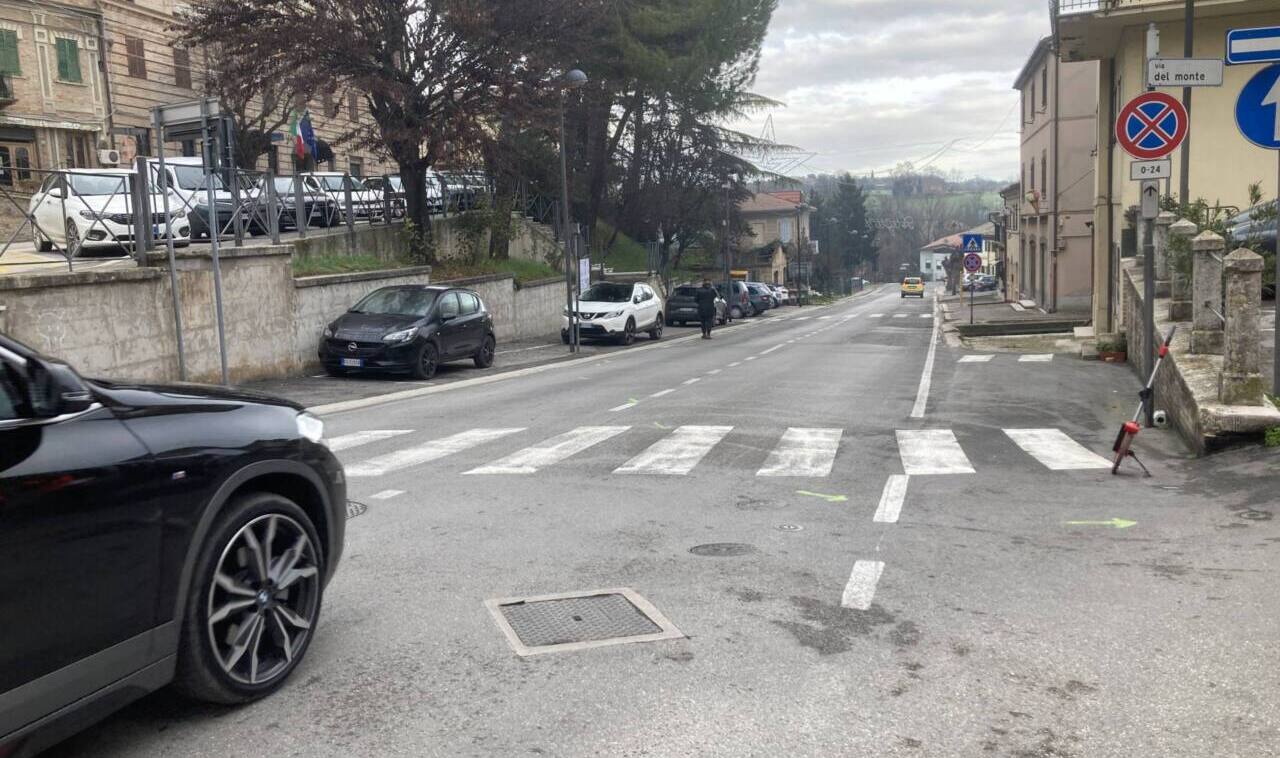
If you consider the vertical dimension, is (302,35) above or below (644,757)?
above

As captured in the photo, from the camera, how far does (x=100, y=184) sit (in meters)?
16.7

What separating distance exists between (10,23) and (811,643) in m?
39.1

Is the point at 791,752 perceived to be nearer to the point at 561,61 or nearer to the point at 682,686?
the point at 682,686

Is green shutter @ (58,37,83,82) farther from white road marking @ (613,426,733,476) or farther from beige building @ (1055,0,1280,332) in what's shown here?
white road marking @ (613,426,733,476)

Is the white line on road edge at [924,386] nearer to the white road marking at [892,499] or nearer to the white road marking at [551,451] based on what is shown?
the white road marking at [551,451]

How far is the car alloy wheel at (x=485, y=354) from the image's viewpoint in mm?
21345

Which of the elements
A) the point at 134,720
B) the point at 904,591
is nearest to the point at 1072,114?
the point at 904,591

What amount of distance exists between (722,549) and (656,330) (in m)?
26.9

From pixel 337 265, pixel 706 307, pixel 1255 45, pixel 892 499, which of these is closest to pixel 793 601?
pixel 892 499

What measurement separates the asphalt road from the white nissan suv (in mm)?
17838

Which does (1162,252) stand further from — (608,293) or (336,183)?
(336,183)

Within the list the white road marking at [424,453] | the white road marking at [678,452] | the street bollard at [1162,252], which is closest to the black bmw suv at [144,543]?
the white road marking at [424,453]

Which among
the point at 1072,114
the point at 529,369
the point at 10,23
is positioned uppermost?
the point at 10,23

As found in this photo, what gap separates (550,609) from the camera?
527 cm
